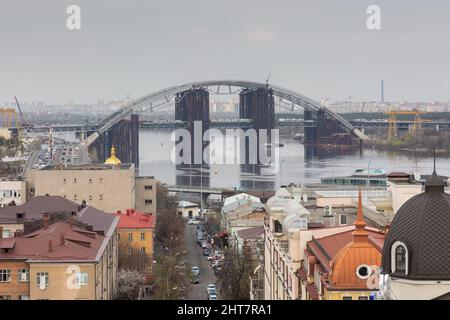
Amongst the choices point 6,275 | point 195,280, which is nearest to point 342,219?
point 6,275

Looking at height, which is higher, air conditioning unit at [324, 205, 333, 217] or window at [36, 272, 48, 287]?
air conditioning unit at [324, 205, 333, 217]

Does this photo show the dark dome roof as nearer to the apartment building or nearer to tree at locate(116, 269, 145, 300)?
the apartment building

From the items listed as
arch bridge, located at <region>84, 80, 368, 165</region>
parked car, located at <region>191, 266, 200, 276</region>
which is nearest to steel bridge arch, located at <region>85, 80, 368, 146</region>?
arch bridge, located at <region>84, 80, 368, 165</region>

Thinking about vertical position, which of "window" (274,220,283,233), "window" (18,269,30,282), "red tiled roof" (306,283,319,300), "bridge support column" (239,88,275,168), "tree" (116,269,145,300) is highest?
"bridge support column" (239,88,275,168)

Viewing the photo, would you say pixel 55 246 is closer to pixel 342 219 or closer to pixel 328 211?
pixel 342 219

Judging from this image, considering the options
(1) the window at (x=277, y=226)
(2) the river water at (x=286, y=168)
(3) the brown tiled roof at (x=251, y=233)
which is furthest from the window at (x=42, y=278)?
(2) the river water at (x=286, y=168)

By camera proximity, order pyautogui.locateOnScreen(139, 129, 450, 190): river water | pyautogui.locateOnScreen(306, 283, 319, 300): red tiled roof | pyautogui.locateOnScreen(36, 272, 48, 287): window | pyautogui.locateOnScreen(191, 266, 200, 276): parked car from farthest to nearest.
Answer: pyautogui.locateOnScreen(139, 129, 450, 190): river water → pyautogui.locateOnScreen(191, 266, 200, 276): parked car → pyautogui.locateOnScreen(36, 272, 48, 287): window → pyautogui.locateOnScreen(306, 283, 319, 300): red tiled roof

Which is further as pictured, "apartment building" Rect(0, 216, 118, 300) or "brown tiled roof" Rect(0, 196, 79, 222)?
"brown tiled roof" Rect(0, 196, 79, 222)

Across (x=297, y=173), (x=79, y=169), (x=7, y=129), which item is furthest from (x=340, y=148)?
(x=79, y=169)
